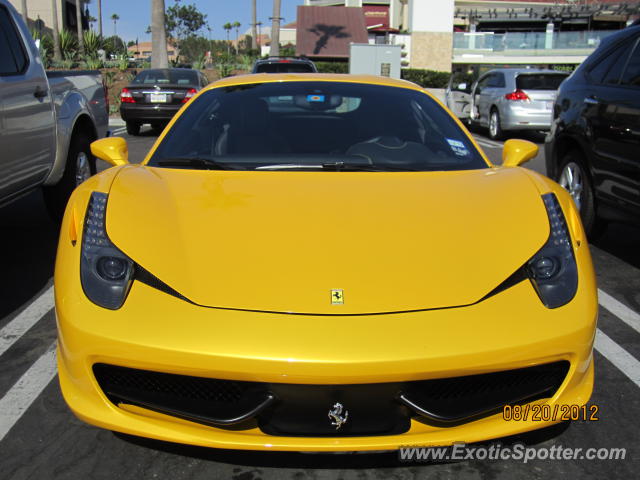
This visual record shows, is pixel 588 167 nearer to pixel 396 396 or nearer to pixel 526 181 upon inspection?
pixel 526 181

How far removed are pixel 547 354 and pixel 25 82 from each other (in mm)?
4267

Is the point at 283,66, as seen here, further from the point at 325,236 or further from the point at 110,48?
the point at 110,48

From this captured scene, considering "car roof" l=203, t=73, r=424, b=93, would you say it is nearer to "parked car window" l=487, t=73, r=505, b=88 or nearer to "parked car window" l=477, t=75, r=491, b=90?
"parked car window" l=487, t=73, r=505, b=88

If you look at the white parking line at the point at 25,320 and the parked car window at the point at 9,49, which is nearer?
the white parking line at the point at 25,320

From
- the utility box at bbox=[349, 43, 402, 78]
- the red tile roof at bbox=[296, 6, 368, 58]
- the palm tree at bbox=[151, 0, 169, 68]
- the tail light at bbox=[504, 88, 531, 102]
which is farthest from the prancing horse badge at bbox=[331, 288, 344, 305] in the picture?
the red tile roof at bbox=[296, 6, 368, 58]

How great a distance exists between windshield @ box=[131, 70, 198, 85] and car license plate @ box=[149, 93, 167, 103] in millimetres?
899

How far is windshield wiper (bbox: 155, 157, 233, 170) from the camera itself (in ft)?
10.4

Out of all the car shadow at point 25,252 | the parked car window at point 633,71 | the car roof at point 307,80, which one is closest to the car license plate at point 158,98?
Result: the car shadow at point 25,252

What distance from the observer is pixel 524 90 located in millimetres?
13250

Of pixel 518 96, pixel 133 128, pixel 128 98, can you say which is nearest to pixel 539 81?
pixel 518 96

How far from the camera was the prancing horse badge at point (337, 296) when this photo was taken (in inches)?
86.1

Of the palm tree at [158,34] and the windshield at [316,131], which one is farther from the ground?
the palm tree at [158,34]

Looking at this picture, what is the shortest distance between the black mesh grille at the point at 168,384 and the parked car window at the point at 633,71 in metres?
3.97

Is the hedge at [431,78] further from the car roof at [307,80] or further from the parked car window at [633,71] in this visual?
the car roof at [307,80]
